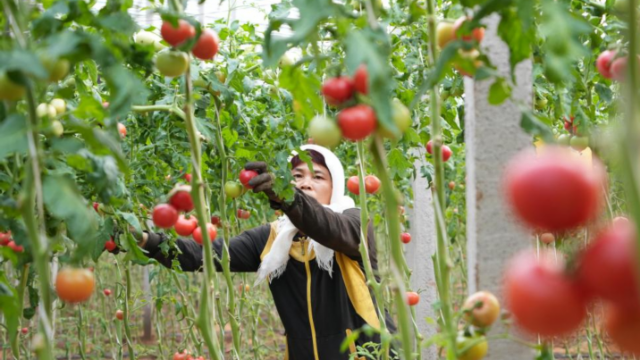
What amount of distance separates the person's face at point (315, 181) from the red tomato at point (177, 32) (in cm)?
155

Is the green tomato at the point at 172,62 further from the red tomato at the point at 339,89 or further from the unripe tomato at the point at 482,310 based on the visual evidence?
the unripe tomato at the point at 482,310

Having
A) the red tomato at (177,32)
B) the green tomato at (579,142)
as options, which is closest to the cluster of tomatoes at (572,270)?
the red tomato at (177,32)

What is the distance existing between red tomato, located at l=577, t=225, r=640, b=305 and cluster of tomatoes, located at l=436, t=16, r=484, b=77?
35 centimetres

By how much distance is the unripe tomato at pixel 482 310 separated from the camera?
2.61ft

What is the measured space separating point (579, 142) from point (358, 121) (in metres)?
0.99

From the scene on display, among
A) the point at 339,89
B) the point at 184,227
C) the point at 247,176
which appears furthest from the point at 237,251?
the point at 339,89

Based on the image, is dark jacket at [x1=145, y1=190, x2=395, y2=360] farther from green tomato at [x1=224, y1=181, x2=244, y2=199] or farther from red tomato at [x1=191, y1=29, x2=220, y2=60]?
red tomato at [x1=191, y1=29, x2=220, y2=60]

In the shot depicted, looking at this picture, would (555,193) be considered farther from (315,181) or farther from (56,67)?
(315,181)

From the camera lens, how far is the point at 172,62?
35.7 inches

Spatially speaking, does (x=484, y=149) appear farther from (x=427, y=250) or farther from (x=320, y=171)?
(x=427, y=250)

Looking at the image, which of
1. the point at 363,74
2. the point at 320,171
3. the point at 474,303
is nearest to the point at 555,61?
the point at 363,74

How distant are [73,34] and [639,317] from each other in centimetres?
64

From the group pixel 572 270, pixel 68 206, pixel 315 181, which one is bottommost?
pixel 572 270

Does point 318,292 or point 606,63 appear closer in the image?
point 606,63
